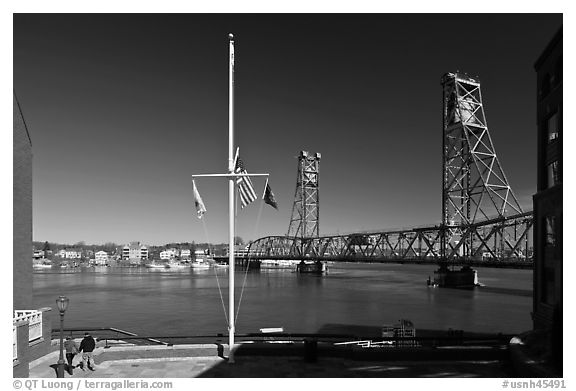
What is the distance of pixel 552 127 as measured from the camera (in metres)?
20.9

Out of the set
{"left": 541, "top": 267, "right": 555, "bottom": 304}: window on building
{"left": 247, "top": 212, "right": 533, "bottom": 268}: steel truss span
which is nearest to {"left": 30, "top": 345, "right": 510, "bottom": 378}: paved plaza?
{"left": 541, "top": 267, "right": 555, "bottom": 304}: window on building

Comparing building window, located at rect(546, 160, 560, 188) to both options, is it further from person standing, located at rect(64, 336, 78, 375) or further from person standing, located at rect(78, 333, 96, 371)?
person standing, located at rect(64, 336, 78, 375)

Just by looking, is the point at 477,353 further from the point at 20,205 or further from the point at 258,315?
the point at 258,315

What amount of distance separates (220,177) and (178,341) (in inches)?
896

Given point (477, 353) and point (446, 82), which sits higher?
point (446, 82)

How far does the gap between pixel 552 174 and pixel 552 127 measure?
224 centimetres

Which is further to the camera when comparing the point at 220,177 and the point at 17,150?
the point at 17,150

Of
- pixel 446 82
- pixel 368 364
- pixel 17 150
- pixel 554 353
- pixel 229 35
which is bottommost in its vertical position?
pixel 368 364

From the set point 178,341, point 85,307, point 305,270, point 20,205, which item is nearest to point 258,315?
point 178,341

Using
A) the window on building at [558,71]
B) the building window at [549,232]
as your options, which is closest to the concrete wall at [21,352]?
the building window at [549,232]

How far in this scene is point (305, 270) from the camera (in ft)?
488

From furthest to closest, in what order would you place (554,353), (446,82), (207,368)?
(446,82) → (207,368) → (554,353)

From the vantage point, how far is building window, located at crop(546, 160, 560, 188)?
20.0m

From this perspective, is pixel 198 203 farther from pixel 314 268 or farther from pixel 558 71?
pixel 314 268
